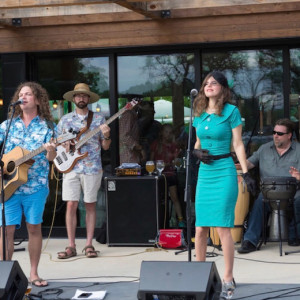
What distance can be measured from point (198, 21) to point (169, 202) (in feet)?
6.84

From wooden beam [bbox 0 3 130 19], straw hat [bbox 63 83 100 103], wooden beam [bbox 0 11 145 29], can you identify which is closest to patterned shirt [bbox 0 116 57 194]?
straw hat [bbox 63 83 100 103]

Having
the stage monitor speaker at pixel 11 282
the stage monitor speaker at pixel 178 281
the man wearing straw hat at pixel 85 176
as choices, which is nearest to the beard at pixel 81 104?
the man wearing straw hat at pixel 85 176

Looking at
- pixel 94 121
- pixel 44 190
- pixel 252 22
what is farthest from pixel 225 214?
pixel 252 22

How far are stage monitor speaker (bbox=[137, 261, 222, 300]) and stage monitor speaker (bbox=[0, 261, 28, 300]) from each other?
87 cm

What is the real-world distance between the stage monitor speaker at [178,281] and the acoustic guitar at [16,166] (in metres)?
1.37

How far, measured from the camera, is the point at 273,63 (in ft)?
26.7

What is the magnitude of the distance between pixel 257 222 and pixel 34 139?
9.02 ft

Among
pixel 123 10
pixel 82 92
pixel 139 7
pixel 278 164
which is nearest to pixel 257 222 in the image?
pixel 278 164

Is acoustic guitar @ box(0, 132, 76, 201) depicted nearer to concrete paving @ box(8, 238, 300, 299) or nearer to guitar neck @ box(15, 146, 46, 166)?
guitar neck @ box(15, 146, 46, 166)

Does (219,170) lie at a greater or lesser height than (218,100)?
lesser

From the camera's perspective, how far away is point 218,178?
18.0ft

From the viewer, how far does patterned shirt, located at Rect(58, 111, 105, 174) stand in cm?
741

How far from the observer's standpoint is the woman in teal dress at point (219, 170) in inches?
214

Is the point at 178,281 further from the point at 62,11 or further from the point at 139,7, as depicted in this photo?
the point at 62,11
